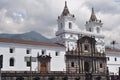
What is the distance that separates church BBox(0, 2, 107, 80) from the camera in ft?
207

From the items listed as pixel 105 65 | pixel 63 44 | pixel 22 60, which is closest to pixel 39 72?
pixel 22 60

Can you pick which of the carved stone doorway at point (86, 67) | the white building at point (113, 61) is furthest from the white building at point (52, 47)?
the carved stone doorway at point (86, 67)

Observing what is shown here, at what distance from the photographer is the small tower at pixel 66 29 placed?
73.4m

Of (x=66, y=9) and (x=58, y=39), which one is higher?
(x=66, y=9)

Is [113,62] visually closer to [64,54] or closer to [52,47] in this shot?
[64,54]

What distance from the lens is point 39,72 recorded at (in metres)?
64.2

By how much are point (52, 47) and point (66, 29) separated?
26.1ft

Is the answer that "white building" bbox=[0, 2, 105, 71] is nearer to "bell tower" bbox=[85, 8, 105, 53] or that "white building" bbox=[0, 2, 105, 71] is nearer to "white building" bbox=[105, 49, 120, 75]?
"bell tower" bbox=[85, 8, 105, 53]

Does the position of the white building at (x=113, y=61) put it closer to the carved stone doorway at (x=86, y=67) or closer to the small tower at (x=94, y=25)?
the small tower at (x=94, y=25)

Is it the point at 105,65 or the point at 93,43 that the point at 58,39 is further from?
the point at 105,65

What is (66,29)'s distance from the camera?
7425cm

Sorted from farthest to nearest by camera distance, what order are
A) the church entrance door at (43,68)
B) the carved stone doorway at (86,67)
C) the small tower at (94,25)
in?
the small tower at (94,25), the carved stone doorway at (86,67), the church entrance door at (43,68)

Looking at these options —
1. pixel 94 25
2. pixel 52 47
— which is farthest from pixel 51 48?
pixel 94 25

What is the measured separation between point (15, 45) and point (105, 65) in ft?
94.2
